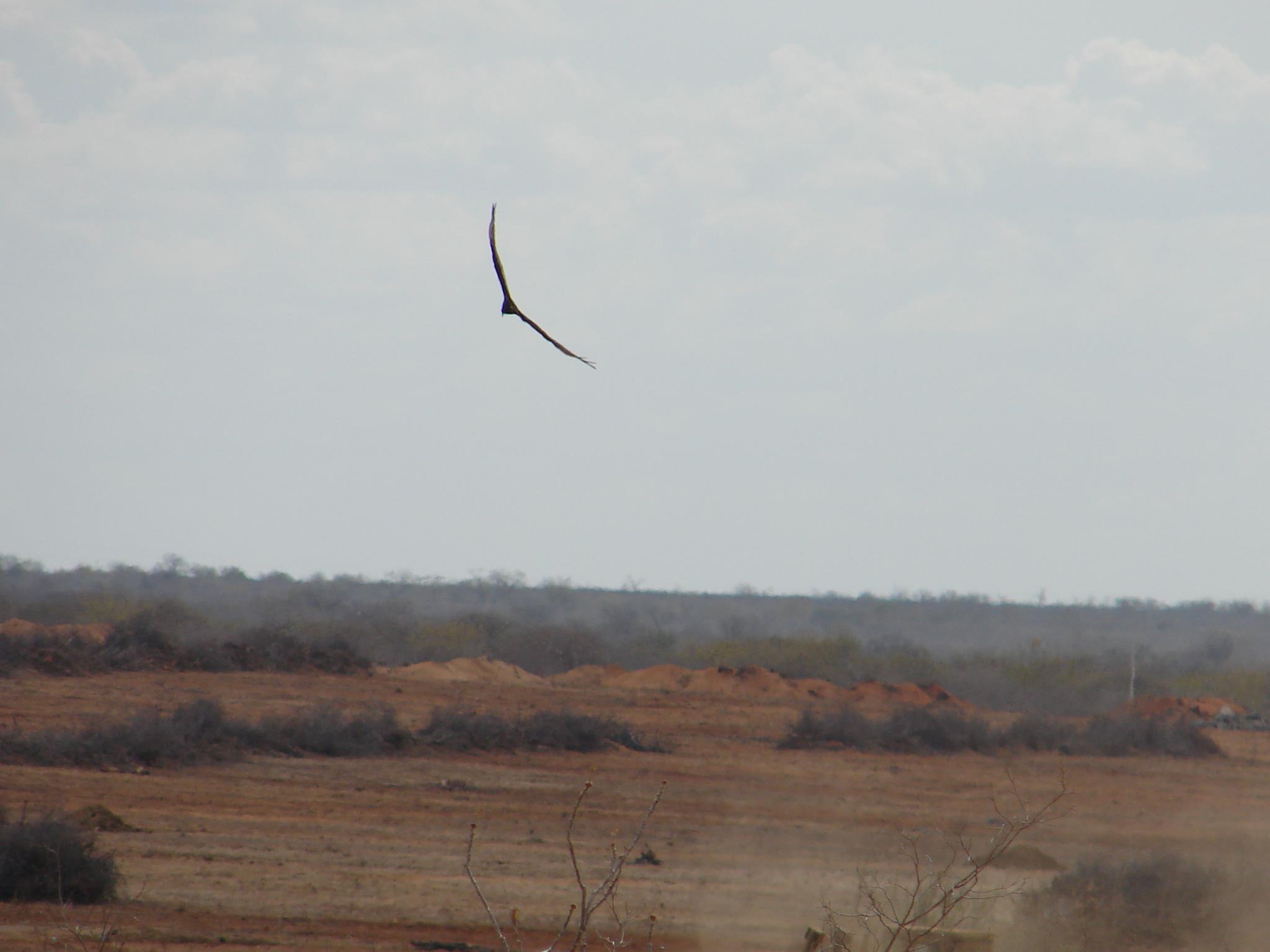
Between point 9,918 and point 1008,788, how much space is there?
15659mm

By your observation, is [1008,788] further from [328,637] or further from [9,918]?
[328,637]

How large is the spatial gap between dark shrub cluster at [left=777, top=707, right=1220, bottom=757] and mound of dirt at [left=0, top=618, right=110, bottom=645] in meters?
15.1

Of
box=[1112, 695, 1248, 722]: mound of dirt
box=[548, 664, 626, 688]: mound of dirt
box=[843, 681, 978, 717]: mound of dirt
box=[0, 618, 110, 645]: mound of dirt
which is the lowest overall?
box=[548, 664, 626, 688]: mound of dirt

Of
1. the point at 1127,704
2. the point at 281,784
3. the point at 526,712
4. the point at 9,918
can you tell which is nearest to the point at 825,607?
the point at 1127,704

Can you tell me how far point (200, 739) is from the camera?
1895cm

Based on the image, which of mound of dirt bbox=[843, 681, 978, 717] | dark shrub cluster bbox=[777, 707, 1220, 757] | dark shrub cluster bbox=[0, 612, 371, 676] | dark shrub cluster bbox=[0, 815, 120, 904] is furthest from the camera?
mound of dirt bbox=[843, 681, 978, 717]

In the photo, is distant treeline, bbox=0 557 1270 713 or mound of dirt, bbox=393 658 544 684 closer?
mound of dirt, bbox=393 658 544 684

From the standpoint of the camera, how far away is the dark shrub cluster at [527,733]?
2211 centimetres

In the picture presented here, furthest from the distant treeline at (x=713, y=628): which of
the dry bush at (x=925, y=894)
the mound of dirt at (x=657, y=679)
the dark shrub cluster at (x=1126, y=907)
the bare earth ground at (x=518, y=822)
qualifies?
the dark shrub cluster at (x=1126, y=907)

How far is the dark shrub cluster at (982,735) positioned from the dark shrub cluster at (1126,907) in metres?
14.5

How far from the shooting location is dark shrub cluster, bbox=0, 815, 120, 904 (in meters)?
10.2

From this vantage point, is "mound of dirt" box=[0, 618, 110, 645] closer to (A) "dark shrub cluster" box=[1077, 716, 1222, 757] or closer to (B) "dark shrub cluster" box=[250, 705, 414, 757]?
(B) "dark shrub cluster" box=[250, 705, 414, 757]

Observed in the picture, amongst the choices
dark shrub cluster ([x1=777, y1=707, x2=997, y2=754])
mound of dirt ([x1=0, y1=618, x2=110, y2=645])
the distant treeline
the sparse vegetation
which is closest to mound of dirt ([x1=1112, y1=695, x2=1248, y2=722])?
the distant treeline

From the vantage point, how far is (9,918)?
9.52m
